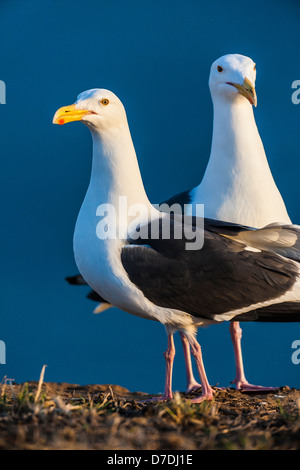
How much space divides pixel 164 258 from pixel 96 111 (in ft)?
3.81

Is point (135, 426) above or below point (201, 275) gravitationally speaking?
below

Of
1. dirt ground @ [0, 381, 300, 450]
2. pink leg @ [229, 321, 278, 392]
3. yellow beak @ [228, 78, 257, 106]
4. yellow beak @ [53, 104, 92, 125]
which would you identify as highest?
yellow beak @ [228, 78, 257, 106]

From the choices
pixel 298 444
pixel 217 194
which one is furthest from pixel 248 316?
pixel 298 444

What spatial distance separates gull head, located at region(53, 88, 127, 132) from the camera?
16.9 feet

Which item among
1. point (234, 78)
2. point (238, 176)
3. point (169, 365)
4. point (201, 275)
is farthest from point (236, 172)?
point (169, 365)

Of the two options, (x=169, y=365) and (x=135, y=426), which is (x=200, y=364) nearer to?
(x=169, y=365)

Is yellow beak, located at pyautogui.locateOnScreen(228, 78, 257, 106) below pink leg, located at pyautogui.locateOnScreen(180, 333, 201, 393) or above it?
above

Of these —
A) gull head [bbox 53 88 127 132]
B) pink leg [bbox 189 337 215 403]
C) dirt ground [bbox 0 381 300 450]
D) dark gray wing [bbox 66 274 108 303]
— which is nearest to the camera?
dirt ground [bbox 0 381 300 450]

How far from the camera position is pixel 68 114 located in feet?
16.9

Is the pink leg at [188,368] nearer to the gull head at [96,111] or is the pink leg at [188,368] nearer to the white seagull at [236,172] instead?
the white seagull at [236,172]

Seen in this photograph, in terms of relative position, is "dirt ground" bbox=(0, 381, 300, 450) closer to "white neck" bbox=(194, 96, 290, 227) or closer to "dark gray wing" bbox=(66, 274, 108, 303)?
"dark gray wing" bbox=(66, 274, 108, 303)

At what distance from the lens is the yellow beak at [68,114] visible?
5.11 m

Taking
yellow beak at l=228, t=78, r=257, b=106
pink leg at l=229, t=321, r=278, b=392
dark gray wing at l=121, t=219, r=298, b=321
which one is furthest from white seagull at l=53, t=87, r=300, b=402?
yellow beak at l=228, t=78, r=257, b=106
